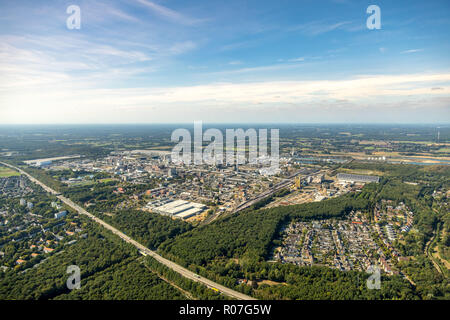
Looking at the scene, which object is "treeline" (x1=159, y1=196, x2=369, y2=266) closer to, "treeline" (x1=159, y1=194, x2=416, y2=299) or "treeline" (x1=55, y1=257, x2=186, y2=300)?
"treeline" (x1=159, y1=194, x2=416, y2=299)

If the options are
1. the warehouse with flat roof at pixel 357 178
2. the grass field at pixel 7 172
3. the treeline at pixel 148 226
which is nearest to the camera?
the treeline at pixel 148 226

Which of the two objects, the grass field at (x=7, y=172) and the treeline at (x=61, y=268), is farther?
the grass field at (x=7, y=172)

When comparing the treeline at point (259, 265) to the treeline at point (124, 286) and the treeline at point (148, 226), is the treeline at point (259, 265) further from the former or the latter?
the treeline at point (124, 286)

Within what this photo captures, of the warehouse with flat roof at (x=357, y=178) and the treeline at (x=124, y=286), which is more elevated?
the warehouse with flat roof at (x=357, y=178)

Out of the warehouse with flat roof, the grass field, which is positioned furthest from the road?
the warehouse with flat roof

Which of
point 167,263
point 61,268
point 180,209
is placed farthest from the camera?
point 180,209

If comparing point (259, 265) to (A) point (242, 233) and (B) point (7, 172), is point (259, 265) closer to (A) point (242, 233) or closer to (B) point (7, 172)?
(A) point (242, 233)

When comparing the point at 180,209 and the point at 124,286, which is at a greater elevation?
the point at 180,209

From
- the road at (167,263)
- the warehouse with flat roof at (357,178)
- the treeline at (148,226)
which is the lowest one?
the road at (167,263)

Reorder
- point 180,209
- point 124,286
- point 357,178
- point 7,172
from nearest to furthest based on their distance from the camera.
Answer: point 124,286 → point 180,209 → point 357,178 → point 7,172

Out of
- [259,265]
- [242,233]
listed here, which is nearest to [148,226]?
[242,233]

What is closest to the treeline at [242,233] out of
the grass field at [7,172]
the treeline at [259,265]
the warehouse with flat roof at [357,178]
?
the treeline at [259,265]

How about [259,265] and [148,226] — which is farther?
[148,226]
